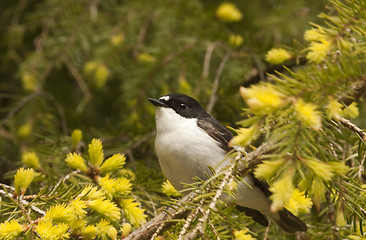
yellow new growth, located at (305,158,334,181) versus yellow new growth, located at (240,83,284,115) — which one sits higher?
yellow new growth, located at (240,83,284,115)

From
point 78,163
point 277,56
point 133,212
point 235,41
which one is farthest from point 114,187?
point 235,41

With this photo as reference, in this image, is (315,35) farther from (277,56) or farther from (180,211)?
(180,211)

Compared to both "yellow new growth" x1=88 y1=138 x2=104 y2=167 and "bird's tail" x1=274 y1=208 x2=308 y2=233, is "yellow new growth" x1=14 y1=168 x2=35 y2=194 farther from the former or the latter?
"bird's tail" x1=274 y1=208 x2=308 y2=233

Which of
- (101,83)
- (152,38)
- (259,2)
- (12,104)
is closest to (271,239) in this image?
(101,83)

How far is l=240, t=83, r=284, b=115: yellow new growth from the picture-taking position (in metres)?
1.20

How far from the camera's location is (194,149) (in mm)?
2748

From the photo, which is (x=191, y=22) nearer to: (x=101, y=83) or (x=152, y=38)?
(x=152, y=38)

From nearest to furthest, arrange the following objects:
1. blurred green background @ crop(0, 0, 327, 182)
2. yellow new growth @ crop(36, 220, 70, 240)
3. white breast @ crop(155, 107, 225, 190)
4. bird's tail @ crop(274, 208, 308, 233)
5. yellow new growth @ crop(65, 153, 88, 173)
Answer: yellow new growth @ crop(36, 220, 70, 240) → yellow new growth @ crop(65, 153, 88, 173) → bird's tail @ crop(274, 208, 308, 233) → white breast @ crop(155, 107, 225, 190) → blurred green background @ crop(0, 0, 327, 182)

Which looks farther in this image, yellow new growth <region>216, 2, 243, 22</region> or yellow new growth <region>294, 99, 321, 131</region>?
yellow new growth <region>216, 2, 243, 22</region>

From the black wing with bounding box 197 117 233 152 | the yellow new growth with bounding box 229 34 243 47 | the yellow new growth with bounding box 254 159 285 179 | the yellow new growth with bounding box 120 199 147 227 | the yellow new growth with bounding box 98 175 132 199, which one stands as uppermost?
the yellow new growth with bounding box 254 159 285 179

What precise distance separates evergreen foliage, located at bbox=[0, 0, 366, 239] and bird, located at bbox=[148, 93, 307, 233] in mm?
116

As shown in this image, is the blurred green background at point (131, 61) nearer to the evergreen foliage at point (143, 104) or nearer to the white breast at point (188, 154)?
the evergreen foliage at point (143, 104)

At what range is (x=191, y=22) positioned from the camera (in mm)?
3932

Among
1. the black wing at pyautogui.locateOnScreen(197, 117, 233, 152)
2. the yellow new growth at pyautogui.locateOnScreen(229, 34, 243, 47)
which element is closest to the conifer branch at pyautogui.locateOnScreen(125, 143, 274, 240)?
the black wing at pyautogui.locateOnScreen(197, 117, 233, 152)
